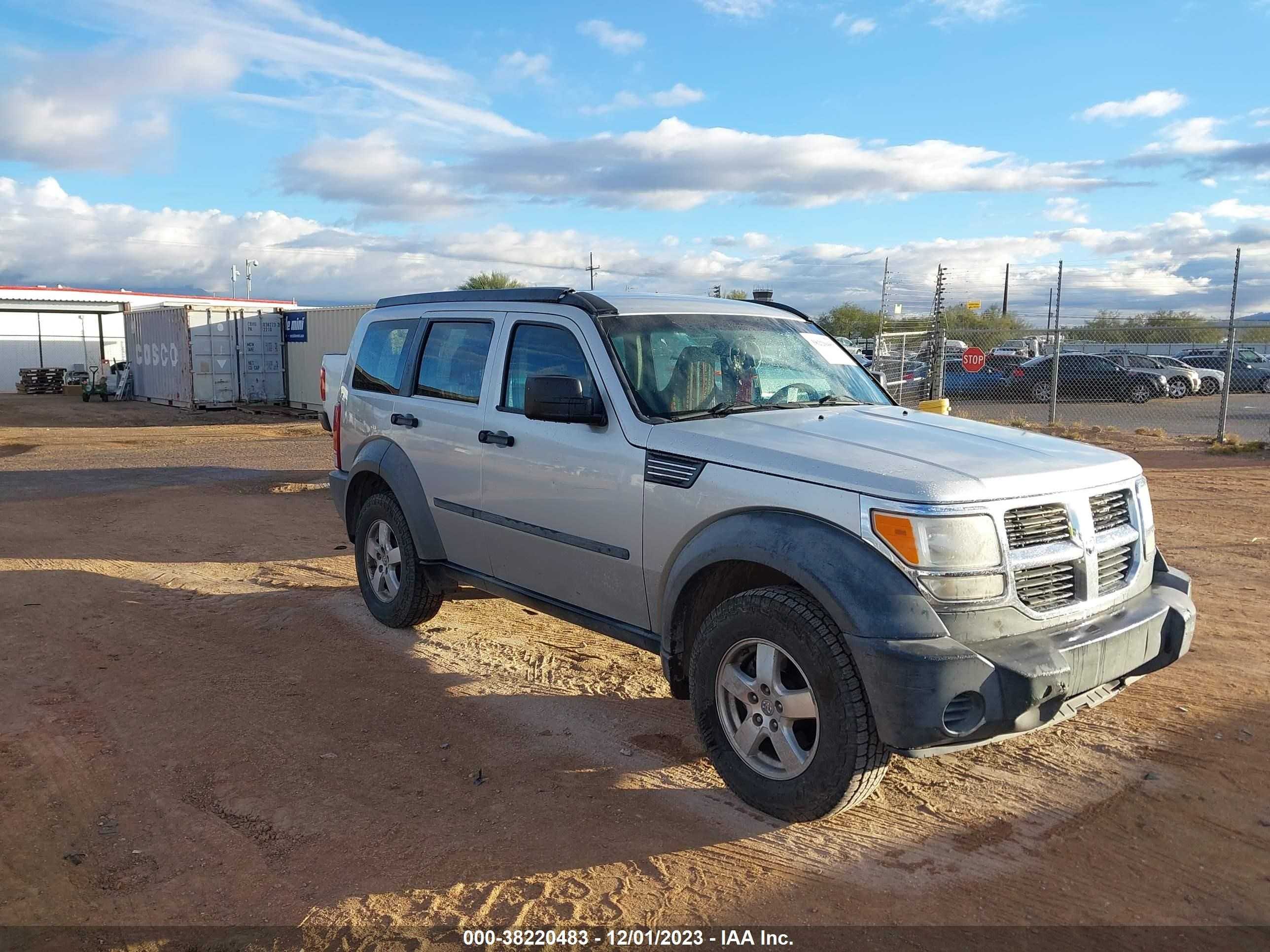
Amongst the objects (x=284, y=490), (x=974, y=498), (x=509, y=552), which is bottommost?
(x=284, y=490)

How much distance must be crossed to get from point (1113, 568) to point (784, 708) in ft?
4.73

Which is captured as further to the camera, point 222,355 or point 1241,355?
point 1241,355

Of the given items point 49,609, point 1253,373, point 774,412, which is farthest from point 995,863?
point 1253,373

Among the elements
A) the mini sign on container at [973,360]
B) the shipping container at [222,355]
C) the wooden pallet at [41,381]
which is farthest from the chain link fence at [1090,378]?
the wooden pallet at [41,381]

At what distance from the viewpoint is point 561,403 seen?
14.5 ft

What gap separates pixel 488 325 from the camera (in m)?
5.54

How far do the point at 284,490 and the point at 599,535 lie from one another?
9.13 metres

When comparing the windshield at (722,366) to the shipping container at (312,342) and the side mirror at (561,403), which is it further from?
the shipping container at (312,342)

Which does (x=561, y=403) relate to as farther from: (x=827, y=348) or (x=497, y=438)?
(x=827, y=348)

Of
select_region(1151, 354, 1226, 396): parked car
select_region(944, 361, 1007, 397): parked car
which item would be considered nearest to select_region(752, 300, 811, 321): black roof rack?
select_region(944, 361, 1007, 397): parked car

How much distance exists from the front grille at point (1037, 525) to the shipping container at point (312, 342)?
Answer: 75.8 feet

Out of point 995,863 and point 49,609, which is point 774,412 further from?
point 49,609

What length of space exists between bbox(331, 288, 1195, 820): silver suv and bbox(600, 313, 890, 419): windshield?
14 mm

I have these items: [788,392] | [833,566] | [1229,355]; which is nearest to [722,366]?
[788,392]
